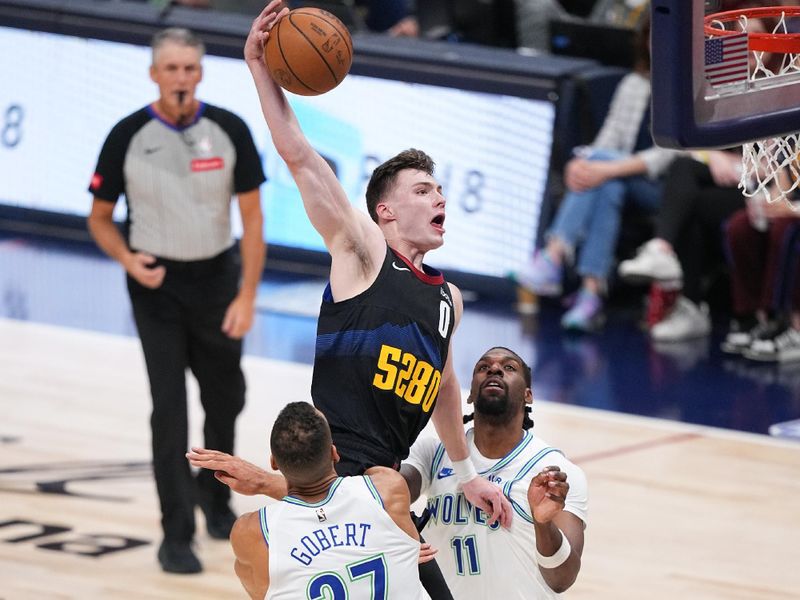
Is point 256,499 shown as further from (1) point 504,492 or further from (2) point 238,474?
(2) point 238,474

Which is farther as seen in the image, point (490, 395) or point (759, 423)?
point (759, 423)

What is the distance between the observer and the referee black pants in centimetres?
718

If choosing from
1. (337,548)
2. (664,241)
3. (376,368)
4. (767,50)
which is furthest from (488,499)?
(664,241)

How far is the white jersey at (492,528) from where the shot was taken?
211 inches

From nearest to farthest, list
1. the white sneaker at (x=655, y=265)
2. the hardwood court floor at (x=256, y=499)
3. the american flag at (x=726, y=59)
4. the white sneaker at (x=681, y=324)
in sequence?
the american flag at (x=726, y=59)
the hardwood court floor at (x=256, y=499)
the white sneaker at (x=655, y=265)
the white sneaker at (x=681, y=324)

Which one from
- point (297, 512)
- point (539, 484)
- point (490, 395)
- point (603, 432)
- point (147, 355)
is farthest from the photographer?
point (603, 432)

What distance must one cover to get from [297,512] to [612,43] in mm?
8545

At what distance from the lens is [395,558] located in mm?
4574

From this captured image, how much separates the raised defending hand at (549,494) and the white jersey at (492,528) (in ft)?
1.80

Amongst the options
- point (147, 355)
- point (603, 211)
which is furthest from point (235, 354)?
point (603, 211)

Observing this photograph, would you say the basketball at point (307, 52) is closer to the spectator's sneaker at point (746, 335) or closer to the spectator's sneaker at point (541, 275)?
the spectator's sneaker at point (746, 335)

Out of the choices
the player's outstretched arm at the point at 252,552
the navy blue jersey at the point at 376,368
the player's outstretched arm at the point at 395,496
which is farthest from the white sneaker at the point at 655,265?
the player's outstretched arm at the point at 252,552

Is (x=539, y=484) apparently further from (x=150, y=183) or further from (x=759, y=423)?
(x=759, y=423)

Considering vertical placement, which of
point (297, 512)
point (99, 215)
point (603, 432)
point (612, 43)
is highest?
point (612, 43)
